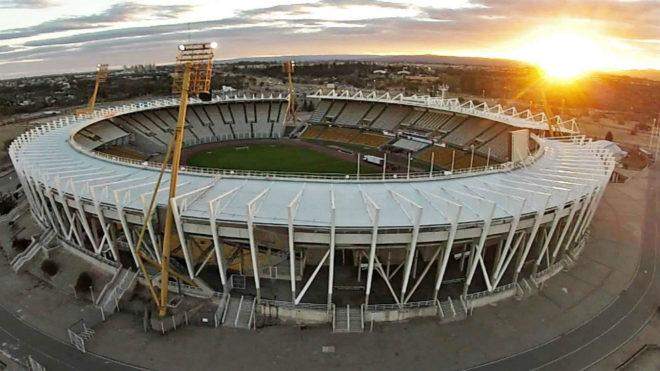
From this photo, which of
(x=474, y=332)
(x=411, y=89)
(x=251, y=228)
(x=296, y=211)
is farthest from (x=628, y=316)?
(x=411, y=89)

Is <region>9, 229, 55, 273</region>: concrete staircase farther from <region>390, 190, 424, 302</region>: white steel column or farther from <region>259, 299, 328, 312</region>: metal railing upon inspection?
<region>390, 190, 424, 302</region>: white steel column

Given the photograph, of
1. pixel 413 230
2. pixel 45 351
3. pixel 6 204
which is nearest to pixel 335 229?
pixel 413 230

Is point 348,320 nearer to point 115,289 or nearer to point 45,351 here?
point 115,289

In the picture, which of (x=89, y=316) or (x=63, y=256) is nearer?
(x=89, y=316)

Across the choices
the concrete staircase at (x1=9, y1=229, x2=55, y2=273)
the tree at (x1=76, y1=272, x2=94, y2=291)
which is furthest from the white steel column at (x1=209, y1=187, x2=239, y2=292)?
the concrete staircase at (x1=9, y1=229, x2=55, y2=273)

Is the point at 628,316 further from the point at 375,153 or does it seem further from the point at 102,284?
the point at 375,153

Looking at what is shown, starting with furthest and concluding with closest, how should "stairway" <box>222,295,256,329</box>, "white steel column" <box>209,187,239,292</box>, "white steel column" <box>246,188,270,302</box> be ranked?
"stairway" <box>222,295,256,329</box> → "white steel column" <box>209,187,239,292</box> → "white steel column" <box>246,188,270,302</box>
